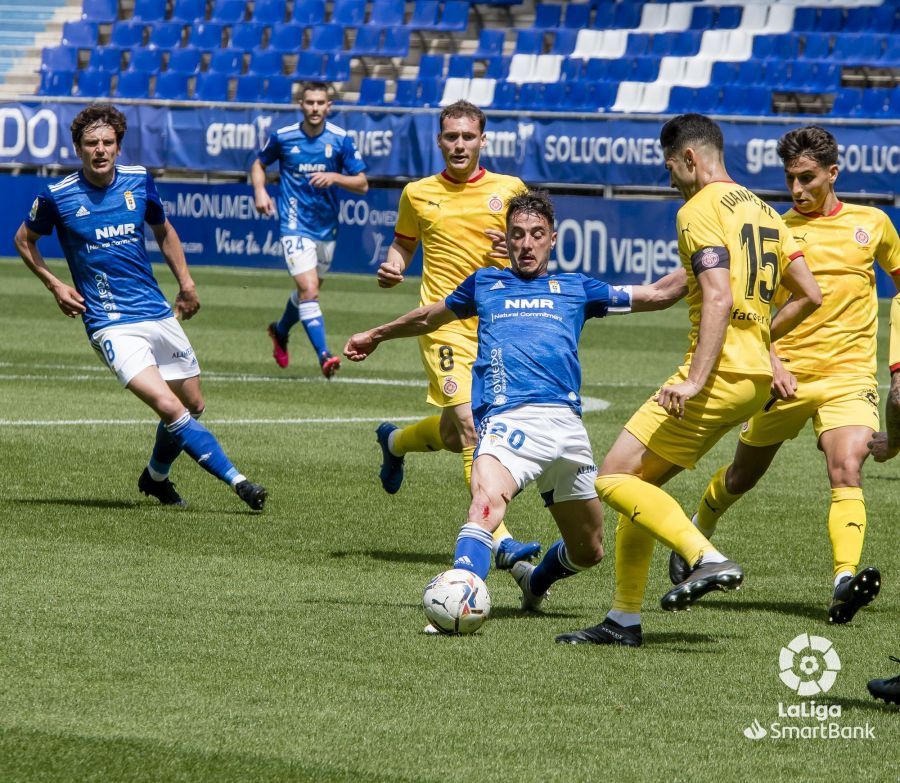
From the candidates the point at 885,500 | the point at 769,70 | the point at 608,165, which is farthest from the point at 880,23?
the point at 885,500

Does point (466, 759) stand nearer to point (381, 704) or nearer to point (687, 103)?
point (381, 704)

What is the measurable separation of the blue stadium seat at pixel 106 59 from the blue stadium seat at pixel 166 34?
2.57 feet

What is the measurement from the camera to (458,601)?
608cm

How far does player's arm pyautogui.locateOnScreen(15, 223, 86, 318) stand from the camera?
904cm

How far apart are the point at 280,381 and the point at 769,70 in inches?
648

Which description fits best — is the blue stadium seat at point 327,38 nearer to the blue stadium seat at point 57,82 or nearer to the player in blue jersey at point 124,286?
the blue stadium seat at point 57,82

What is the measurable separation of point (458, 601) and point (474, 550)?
8.5 inches

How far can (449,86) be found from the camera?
31.1m

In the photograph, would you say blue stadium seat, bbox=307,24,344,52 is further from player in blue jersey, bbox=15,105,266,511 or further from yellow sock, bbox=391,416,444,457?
yellow sock, bbox=391,416,444,457

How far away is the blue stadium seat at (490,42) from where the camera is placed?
107 feet

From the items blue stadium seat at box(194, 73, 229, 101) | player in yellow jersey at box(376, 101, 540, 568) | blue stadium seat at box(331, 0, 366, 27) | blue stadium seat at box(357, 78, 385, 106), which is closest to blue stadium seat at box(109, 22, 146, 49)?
blue stadium seat at box(194, 73, 229, 101)

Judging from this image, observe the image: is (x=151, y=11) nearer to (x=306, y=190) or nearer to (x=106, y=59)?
(x=106, y=59)

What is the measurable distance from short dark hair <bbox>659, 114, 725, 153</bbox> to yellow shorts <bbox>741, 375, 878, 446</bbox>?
1436 millimetres

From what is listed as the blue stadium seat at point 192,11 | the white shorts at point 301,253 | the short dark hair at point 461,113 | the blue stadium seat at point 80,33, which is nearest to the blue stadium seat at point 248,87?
the blue stadium seat at point 192,11
